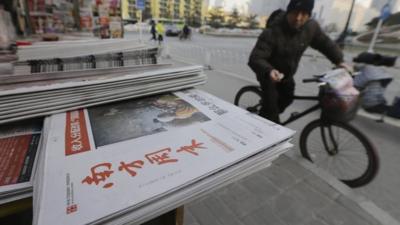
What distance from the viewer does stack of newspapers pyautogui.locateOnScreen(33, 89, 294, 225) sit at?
390 millimetres

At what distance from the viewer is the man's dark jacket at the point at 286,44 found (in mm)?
1674

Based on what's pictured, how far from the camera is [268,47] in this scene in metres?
1.71

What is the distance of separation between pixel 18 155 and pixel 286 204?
4.66 feet

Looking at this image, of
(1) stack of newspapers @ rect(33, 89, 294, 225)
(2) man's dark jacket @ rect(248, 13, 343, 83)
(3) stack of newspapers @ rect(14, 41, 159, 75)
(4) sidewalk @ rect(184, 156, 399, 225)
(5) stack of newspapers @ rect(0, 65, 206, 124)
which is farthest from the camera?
A: (2) man's dark jacket @ rect(248, 13, 343, 83)

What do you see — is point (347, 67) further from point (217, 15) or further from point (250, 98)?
point (217, 15)

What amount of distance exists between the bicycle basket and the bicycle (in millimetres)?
21

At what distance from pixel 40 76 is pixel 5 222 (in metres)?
0.60

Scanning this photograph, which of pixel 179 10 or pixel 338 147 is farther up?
pixel 179 10

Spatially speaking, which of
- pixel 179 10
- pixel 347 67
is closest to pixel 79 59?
pixel 347 67

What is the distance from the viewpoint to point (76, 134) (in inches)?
22.9

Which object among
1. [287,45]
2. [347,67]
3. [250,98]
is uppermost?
[287,45]

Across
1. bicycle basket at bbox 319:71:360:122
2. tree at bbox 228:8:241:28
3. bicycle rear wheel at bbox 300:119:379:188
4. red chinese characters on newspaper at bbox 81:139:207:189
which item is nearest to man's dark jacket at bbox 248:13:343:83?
bicycle basket at bbox 319:71:360:122

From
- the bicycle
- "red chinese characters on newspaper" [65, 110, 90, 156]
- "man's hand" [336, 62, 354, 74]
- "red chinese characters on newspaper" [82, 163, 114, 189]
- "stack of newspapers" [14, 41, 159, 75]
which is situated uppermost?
"stack of newspapers" [14, 41, 159, 75]

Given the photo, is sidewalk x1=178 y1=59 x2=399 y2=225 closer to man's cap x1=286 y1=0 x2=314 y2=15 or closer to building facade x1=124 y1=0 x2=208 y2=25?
man's cap x1=286 y1=0 x2=314 y2=15
